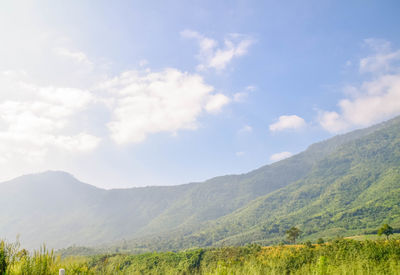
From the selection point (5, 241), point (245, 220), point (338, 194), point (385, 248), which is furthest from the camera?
point (245, 220)

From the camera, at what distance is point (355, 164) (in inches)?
7436

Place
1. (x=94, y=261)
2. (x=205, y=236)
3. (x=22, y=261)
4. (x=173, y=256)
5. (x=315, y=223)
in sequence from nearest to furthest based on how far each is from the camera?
(x=22, y=261) → (x=173, y=256) → (x=94, y=261) → (x=315, y=223) → (x=205, y=236)

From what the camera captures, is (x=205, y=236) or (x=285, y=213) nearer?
(x=205, y=236)

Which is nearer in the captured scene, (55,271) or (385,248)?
(55,271)

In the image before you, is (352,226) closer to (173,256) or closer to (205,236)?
(205,236)

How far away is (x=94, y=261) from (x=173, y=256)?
38.5ft

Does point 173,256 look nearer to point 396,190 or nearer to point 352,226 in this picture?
point 352,226

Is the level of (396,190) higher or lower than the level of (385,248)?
lower

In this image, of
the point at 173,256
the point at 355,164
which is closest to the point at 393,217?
Answer: the point at 173,256

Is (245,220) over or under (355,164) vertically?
under

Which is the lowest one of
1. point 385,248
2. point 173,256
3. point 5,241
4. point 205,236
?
point 205,236

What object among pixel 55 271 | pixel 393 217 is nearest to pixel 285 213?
pixel 393 217

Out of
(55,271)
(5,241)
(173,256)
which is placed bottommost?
(173,256)

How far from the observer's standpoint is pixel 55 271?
628cm
